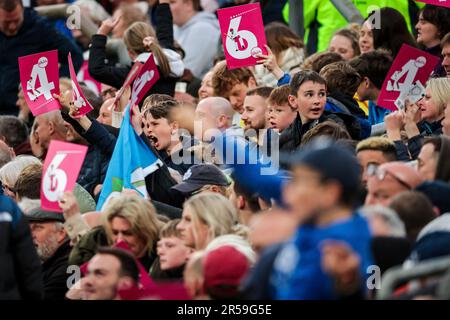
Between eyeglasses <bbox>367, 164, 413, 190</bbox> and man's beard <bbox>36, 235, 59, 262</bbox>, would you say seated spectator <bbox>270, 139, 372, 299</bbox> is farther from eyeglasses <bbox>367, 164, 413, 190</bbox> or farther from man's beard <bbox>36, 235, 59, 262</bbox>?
man's beard <bbox>36, 235, 59, 262</bbox>

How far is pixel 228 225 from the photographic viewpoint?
27.3ft

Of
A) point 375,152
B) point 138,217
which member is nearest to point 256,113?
point 375,152

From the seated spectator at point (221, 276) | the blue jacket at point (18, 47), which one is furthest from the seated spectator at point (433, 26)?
the seated spectator at point (221, 276)

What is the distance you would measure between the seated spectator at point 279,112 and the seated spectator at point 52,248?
1.97 m

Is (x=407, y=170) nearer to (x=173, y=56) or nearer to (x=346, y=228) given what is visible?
(x=346, y=228)

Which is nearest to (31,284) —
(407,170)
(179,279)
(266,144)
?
(179,279)

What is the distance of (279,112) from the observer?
35.0 feet

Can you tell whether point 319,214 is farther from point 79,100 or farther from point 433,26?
point 433,26

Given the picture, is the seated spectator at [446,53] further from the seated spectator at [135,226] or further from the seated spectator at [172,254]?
the seated spectator at [172,254]

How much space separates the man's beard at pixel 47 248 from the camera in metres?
9.34

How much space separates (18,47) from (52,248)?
5338 millimetres

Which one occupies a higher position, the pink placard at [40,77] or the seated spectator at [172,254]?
the pink placard at [40,77]
